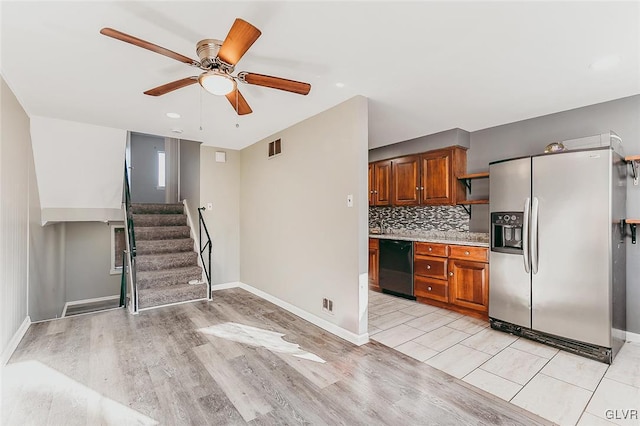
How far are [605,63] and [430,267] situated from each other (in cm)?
274

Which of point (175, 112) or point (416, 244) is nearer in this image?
point (175, 112)

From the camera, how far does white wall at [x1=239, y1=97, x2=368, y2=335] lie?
3006 millimetres

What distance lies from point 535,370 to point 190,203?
5.53 meters

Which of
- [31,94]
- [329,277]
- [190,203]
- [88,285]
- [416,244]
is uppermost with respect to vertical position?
[31,94]

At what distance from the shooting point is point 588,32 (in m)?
1.94

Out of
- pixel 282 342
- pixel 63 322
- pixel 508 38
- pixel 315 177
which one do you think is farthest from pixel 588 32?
pixel 63 322

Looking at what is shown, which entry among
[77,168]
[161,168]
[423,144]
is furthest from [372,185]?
[161,168]

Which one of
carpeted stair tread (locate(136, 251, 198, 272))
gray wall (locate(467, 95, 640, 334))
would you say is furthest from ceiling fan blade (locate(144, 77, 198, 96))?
gray wall (locate(467, 95, 640, 334))

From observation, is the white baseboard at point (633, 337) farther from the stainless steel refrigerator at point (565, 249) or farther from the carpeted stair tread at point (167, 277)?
the carpeted stair tread at point (167, 277)

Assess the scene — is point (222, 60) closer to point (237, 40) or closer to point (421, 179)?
point (237, 40)

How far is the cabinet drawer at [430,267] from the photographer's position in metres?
4.01

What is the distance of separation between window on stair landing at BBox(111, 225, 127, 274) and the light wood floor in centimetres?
355

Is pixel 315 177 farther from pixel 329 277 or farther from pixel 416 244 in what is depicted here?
pixel 416 244

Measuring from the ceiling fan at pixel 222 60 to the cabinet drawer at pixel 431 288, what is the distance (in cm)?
316
